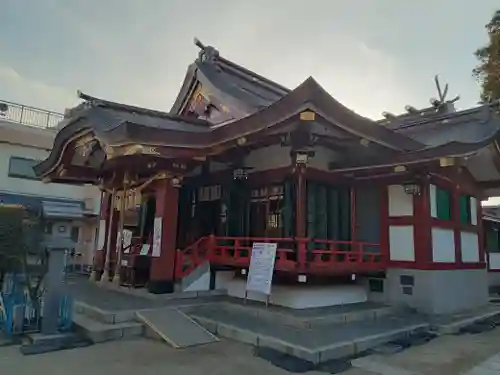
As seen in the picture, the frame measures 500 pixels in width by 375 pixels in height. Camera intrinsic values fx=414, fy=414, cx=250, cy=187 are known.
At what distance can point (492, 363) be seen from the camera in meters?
5.46

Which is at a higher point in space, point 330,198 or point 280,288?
point 330,198

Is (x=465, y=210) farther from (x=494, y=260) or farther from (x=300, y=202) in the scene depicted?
(x=494, y=260)

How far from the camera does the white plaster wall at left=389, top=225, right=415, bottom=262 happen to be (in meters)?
8.60

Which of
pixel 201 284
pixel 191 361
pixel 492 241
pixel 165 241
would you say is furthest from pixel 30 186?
pixel 492 241

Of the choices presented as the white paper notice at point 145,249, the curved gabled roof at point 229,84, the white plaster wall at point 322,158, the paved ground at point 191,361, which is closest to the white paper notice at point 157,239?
the white paper notice at point 145,249

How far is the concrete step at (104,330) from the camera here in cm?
598

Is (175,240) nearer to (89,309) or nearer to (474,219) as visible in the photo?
(89,309)

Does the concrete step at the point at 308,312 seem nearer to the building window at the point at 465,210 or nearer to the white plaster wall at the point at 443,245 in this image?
the white plaster wall at the point at 443,245

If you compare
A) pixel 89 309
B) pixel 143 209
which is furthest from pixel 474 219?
pixel 89 309

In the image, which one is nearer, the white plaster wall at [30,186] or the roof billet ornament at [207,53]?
the roof billet ornament at [207,53]

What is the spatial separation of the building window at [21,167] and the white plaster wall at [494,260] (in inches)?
704

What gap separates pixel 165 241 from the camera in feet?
29.0

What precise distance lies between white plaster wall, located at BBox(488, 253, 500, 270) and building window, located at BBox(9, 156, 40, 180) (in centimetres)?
1788

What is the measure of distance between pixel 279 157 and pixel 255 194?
1.14 metres
